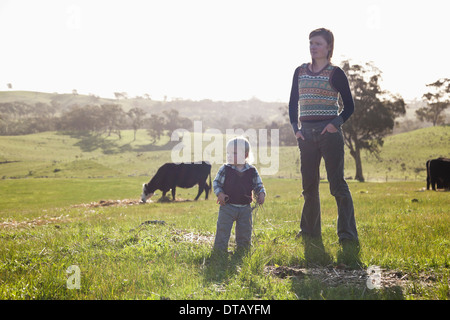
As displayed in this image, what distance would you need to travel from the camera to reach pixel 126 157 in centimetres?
7800

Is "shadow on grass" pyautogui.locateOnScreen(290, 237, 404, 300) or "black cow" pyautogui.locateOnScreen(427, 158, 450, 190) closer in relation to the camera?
"shadow on grass" pyautogui.locateOnScreen(290, 237, 404, 300)

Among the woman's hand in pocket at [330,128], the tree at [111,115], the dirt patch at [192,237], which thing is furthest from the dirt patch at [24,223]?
the tree at [111,115]

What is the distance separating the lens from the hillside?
50.4 meters

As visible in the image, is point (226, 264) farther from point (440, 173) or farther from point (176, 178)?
point (440, 173)

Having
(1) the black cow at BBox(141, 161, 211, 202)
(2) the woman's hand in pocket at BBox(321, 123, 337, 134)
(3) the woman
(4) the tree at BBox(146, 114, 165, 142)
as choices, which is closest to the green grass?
(3) the woman

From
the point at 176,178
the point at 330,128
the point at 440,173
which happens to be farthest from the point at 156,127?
the point at 330,128

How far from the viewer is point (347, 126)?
1543 inches

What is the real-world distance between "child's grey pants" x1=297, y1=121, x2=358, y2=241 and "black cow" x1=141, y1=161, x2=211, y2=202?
1416 cm

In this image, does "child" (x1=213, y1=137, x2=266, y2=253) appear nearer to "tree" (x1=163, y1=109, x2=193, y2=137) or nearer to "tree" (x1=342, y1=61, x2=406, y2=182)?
"tree" (x1=342, y1=61, x2=406, y2=182)

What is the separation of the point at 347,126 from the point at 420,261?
37273mm

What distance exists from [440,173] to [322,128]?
62.5 feet
